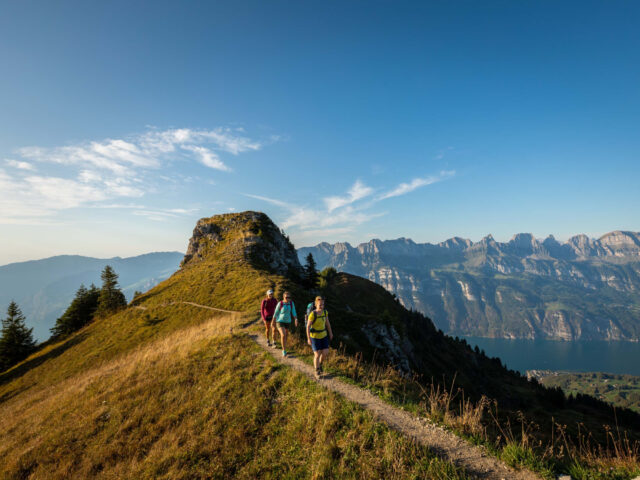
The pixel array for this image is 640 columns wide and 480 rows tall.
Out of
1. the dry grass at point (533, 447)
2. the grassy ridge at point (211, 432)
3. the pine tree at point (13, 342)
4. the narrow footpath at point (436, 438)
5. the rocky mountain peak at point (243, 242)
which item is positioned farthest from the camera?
the rocky mountain peak at point (243, 242)

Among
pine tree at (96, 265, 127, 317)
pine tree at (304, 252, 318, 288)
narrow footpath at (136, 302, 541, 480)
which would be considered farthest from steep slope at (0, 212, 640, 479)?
pine tree at (304, 252, 318, 288)

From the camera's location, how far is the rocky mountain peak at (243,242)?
62.4 m

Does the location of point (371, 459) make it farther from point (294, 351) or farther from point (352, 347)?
point (352, 347)

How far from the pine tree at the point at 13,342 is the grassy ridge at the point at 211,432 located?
5607cm

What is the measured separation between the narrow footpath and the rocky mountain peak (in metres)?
47.1

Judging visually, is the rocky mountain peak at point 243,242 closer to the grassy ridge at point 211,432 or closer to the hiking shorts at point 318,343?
the grassy ridge at point 211,432

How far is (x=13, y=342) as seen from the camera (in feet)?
173

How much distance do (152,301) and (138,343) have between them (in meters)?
16.6

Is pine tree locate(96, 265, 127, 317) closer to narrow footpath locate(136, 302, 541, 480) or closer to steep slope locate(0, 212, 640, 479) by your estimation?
steep slope locate(0, 212, 640, 479)

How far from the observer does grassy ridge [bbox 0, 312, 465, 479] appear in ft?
23.0

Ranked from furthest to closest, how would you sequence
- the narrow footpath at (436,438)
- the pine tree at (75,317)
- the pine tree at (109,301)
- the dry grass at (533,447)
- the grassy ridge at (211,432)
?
the pine tree at (75,317) < the pine tree at (109,301) < the grassy ridge at (211,432) < the narrow footpath at (436,438) < the dry grass at (533,447)

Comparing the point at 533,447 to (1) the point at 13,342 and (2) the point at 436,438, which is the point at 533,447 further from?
(1) the point at 13,342

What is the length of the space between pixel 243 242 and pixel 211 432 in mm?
58773

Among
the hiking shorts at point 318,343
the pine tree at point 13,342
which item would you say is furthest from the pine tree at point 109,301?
the hiking shorts at point 318,343
